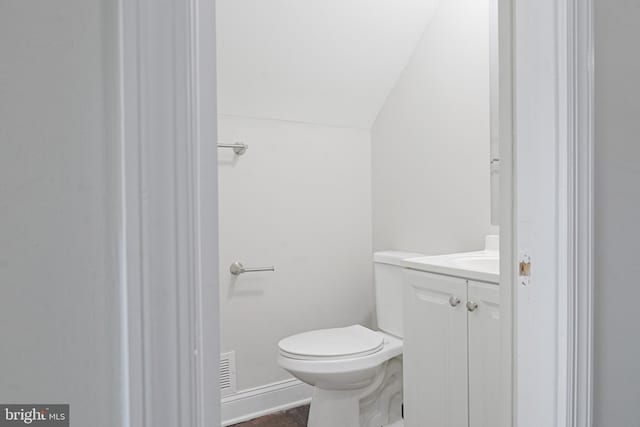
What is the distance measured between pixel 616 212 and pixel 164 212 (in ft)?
2.82

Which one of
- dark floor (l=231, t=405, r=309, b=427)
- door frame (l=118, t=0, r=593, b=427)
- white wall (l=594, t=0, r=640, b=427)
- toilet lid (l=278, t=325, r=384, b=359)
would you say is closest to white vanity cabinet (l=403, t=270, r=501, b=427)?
toilet lid (l=278, t=325, r=384, b=359)

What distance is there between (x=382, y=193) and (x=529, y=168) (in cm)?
162

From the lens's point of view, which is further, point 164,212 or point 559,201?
point 559,201

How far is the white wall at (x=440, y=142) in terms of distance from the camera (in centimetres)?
187

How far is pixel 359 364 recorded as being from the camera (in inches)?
69.6

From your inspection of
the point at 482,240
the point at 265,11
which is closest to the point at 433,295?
the point at 482,240

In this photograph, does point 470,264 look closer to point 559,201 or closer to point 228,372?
point 559,201

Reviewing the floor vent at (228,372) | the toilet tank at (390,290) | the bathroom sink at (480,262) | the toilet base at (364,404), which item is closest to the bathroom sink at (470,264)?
the bathroom sink at (480,262)

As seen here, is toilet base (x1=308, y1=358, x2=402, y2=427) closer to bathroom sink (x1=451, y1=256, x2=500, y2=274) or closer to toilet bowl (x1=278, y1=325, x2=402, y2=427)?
toilet bowl (x1=278, y1=325, x2=402, y2=427)

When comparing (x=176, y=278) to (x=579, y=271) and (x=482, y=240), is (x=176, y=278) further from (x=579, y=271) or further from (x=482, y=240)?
(x=482, y=240)

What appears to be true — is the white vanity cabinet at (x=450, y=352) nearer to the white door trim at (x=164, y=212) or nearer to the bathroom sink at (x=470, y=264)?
the bathroom sink at (x=470, y=264)

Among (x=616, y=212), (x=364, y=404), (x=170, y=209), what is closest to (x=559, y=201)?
(x=616, y=212)

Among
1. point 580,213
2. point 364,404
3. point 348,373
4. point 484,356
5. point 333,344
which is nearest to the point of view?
point 580,213

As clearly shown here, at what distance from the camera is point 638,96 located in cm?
89
